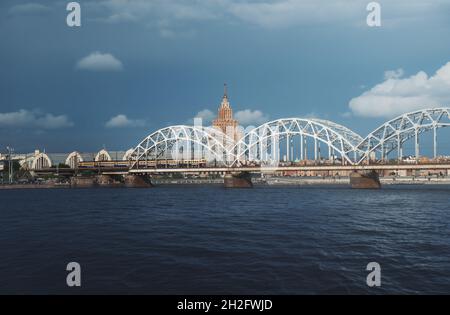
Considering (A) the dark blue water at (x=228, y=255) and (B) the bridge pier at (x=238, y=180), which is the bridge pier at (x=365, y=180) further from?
(A) the dark blue water at (x=228, y=255)

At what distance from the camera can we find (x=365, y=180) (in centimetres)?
8406

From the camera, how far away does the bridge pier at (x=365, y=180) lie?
83.6m

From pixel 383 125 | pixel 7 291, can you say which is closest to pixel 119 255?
pixel 7 291

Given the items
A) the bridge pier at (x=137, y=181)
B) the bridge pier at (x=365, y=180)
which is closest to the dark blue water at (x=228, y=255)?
the bridge pier at (x=365, y=180)

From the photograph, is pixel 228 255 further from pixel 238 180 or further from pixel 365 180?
pixel 238 180

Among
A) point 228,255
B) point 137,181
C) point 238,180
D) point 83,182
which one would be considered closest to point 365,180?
point 238,180

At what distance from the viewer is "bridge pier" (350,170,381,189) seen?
83.6m

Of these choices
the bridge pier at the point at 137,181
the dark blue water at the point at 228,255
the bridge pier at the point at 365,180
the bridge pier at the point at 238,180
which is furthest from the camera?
the bridge pier at the point at 137,181

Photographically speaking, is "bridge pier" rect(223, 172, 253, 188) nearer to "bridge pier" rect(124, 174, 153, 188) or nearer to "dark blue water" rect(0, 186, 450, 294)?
"bridge pier" rect(124, 174, 153, 188)

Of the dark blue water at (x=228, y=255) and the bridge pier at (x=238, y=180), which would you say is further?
the bridge pier at (x=238, y=180)

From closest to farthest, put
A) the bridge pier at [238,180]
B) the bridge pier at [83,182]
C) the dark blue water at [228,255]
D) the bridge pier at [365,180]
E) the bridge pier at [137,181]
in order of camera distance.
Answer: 1. the dark blue water at [228,255]
2. the bridge pier at [365,180]
3. the bridge pier at [238,180]
4. the bridge pier at [137,181]
5. the bridge pier at [83,182]
